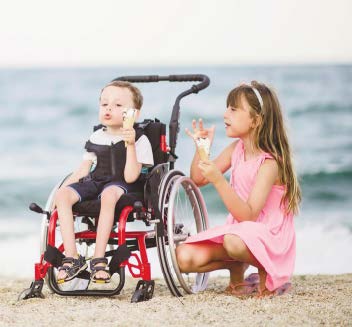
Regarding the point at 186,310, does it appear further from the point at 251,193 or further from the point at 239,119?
the point at 239,119

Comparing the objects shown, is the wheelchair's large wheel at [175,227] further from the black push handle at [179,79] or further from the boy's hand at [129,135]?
the black push handle at [179,79]

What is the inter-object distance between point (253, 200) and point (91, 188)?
2.71 feet

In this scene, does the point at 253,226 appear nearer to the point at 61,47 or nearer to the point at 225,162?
the point at 225,162

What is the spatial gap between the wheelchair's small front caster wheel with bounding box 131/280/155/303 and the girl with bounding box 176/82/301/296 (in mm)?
215

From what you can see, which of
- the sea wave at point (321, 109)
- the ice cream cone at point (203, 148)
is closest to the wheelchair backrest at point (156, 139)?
the ice cream cone at point (203, 148)

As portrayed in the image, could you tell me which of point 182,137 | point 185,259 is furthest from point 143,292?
point 182,137

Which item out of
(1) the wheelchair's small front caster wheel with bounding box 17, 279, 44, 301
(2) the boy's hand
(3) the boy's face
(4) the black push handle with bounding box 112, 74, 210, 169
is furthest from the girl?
(1) the wheelchair's small front caster wheel with bounding box 17, 279, 44, 301

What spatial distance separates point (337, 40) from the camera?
18.7m

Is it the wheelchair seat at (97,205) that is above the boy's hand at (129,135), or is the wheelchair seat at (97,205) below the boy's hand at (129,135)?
below

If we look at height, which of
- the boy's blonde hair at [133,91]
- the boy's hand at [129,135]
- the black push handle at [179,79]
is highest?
the black push handle at [179,79]

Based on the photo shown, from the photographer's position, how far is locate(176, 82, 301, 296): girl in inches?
170

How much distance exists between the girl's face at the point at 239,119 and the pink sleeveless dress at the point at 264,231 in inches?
5.5

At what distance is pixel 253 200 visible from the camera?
438 centimetres

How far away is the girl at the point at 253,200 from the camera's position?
14.2ft
